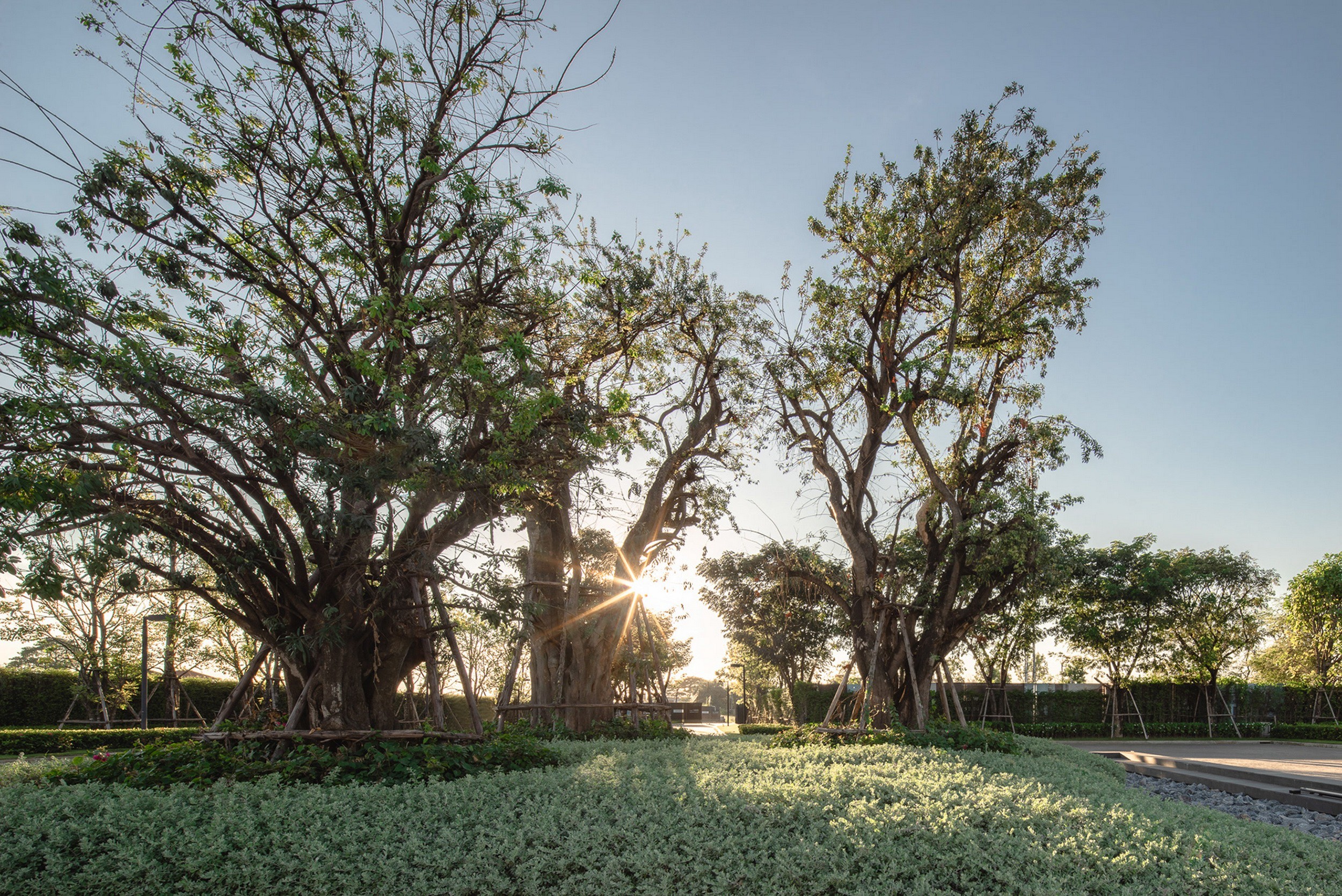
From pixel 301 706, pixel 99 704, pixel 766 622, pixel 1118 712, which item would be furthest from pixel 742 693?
pixel 301 706

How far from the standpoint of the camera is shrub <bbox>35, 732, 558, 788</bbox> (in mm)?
6055

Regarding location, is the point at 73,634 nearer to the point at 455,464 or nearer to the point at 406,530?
the point at 406,530

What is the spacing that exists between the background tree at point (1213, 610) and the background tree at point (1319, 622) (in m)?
3.20

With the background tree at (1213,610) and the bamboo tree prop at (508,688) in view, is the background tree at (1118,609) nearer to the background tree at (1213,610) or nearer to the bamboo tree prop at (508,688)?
the background tree at (1213,610)

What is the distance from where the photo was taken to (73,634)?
68.6 feet

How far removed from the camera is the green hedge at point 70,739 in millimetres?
14672

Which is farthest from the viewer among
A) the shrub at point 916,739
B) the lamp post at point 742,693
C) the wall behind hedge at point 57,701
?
the lamp post at point 742,693

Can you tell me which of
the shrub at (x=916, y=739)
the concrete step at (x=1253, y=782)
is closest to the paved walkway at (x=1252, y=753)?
the concrete step at (x=1253, y=782)

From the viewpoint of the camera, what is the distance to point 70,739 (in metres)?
15.8

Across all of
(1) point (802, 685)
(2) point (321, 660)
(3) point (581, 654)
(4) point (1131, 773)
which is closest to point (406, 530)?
(2) point (321, 660)

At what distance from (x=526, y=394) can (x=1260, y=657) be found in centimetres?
3422

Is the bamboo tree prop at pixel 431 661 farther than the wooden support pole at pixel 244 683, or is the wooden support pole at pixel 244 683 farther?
the wooden support pole at pixel 244 683

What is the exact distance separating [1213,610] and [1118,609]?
2907 mm

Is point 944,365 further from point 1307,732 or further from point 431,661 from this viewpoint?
point 1307,732
